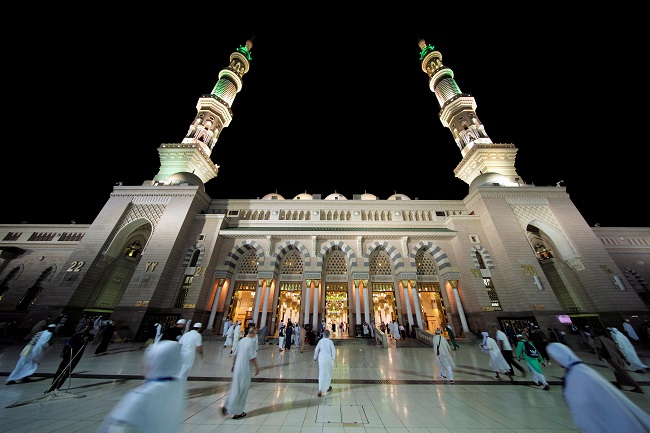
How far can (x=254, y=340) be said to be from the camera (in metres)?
4.22

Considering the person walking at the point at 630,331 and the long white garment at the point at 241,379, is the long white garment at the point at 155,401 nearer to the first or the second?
the long white garment at the point at 241,379

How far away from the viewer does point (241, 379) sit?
12.2 feet

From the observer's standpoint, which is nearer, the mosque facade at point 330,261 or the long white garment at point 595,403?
the long white garment at point 595,403

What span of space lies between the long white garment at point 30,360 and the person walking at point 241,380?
5.07 metres

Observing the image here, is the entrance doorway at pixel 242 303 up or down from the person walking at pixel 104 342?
up

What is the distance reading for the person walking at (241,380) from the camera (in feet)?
11.7

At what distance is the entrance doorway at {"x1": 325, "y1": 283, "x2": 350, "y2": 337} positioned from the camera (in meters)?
15.4

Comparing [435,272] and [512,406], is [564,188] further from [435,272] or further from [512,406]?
[512,406]

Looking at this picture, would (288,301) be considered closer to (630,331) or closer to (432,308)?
(432,308)

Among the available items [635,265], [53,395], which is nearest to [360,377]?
[53,395]

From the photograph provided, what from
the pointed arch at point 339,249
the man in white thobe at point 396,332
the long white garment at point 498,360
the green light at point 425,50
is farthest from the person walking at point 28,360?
the green light at point 425,50

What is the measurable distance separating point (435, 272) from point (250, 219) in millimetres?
13759

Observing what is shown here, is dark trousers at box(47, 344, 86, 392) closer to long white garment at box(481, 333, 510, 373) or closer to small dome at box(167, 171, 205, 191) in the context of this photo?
long white garment at box(481, 333, 510, 373)

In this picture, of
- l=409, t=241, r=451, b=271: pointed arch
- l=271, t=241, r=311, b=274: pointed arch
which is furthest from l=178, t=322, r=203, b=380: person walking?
l=409, t=241, r=451, b=271: pointed arch
